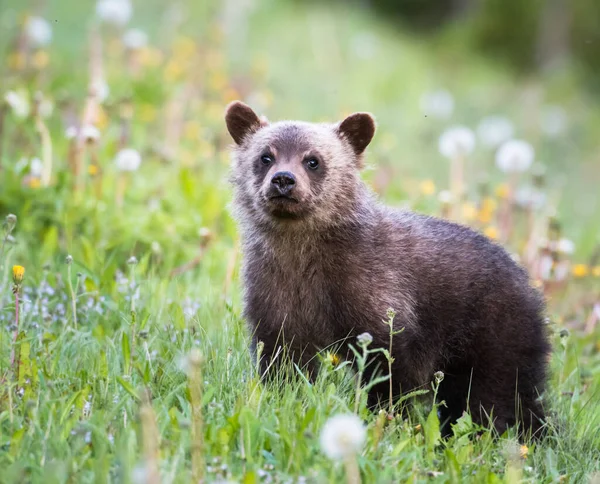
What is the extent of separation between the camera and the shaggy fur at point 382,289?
4.52m

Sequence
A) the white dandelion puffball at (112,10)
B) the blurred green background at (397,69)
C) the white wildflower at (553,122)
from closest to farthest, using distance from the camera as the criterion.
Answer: the white dandelion puffball at (112,10), the blurred green background at (397,69), the white wildflower at (553,122)

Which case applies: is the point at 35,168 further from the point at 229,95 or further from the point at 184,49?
the point at 184,49

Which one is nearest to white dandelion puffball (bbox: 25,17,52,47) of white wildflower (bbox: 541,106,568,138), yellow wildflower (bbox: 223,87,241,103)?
yellow wildflower (bbox: 223,87,241,103)

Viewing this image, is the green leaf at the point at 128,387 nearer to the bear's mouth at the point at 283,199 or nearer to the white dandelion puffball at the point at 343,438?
the white dandelion puffball at the point at 343,438

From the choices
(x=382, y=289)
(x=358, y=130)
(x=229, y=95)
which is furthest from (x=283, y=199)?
(x=229, y=95)

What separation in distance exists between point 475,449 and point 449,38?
18.9 m

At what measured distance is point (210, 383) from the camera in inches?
158

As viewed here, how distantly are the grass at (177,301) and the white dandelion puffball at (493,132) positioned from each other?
0.22 metres

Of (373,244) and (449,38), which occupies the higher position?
(449,38)

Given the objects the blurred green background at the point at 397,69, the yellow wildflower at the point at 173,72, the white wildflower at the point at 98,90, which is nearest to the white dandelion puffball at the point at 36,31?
the blurred green background at the point at 397,69

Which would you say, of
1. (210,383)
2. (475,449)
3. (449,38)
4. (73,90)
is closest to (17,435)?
(210,383)

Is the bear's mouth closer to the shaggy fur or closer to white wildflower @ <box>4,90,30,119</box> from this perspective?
the shaggy fur

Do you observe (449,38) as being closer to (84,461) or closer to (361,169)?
(361,169)

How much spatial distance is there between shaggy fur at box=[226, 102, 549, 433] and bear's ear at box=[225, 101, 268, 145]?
354 mm
